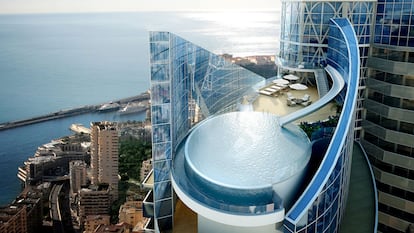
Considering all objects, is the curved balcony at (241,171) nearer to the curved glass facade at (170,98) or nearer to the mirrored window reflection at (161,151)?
the mirrored window reflection at (161,151)

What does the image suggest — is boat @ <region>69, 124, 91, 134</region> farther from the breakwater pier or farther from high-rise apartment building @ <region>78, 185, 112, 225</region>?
high-rise apartment building @ <region>78, 185, 112, 225</region>

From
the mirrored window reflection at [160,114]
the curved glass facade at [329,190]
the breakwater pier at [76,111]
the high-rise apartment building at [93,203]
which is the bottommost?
the high-rise apartment building at [93,203]

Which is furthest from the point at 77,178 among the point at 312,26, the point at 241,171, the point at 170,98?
the point at 241,171

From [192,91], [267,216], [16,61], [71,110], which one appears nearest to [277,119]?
[192,91]

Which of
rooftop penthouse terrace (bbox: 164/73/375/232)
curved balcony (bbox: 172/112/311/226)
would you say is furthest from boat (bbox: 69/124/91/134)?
curved balcony (bbox: 172/112/311/226)

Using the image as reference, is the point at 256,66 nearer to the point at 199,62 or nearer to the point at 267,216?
the point at 199,62

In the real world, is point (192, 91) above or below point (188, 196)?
above

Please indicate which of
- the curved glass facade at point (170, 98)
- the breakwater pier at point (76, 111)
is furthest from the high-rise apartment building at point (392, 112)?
the breakwater pier at point (76, 111)
